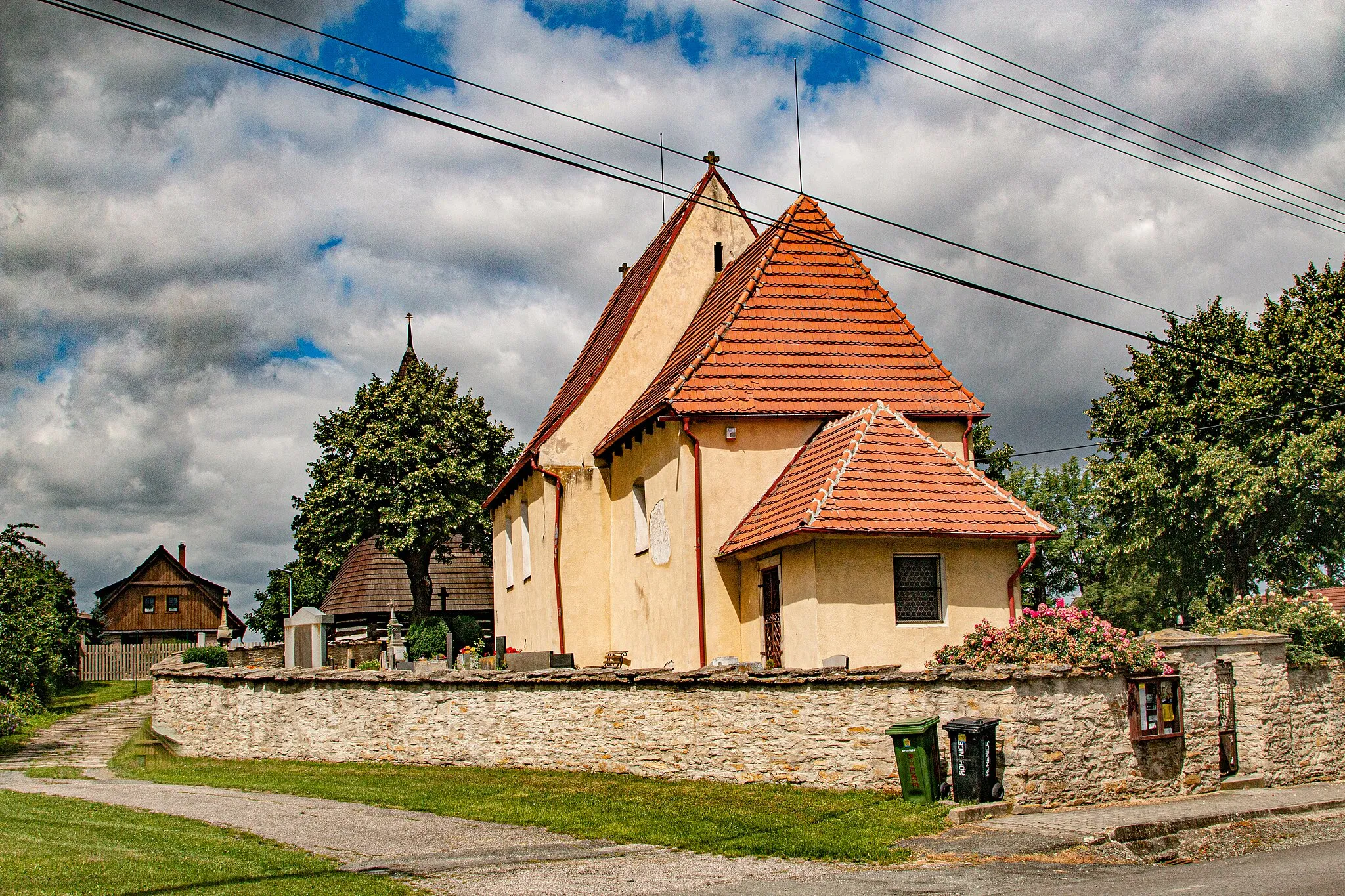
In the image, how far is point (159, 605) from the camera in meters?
82.3

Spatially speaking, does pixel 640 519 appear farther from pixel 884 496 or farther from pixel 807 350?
pixel 884 496

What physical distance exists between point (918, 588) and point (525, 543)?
16085mm

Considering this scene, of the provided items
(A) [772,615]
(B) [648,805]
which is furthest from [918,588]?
(B) [648,805]

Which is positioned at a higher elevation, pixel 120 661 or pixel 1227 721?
pixel 1227 721

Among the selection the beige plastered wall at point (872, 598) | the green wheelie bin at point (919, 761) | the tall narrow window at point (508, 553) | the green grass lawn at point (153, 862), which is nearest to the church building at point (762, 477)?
the beige plastered wall at point (872, 598)

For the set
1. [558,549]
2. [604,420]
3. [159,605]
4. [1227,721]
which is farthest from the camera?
[159,605]

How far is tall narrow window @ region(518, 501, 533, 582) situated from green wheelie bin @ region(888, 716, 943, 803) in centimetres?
1778

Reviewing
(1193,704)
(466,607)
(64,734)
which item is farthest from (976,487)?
(466,607)

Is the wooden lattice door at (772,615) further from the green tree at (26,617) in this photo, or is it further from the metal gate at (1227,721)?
the green tree at (26,617)

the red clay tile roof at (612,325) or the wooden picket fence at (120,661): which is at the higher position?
the red clay tile roof at (612,325)

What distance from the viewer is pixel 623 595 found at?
24.0m

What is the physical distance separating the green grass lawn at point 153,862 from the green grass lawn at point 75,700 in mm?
12171

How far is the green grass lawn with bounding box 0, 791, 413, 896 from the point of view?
926 cm

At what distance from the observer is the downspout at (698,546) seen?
63.9 feet
